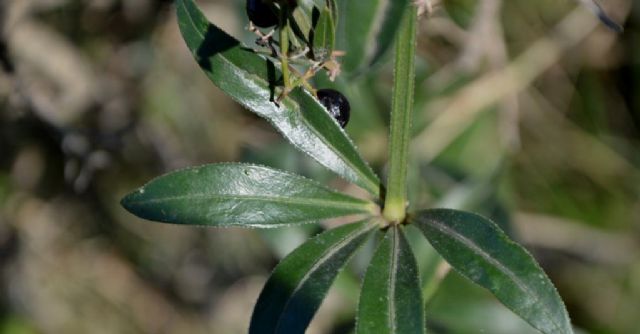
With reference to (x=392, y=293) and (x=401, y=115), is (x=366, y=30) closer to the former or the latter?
(x=401, y=115)

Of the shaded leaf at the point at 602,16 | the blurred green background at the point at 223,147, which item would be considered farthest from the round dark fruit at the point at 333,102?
the blurred green background at the point at 223,147

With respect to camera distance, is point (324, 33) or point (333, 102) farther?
point (333, 102)

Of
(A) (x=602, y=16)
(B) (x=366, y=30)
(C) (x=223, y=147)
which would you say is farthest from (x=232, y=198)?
(C) (x=223, y=147)

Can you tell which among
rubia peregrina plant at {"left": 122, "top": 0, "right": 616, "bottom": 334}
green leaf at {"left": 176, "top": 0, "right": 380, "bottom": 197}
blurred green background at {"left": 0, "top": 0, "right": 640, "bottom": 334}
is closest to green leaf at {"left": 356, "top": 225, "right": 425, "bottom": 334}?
rubia peregrina plant at {"left": 122, "top": 0, "right": 616, "bottom": 334}

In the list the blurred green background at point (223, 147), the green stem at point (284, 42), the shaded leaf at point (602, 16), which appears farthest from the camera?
the blurred green background at point (223, 147)

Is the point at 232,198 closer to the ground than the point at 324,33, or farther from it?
closer to the ground

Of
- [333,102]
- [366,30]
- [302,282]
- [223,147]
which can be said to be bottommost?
[223,147]

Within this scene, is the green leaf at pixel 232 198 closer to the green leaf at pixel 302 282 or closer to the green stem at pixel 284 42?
the green leaf at pixel 302 282

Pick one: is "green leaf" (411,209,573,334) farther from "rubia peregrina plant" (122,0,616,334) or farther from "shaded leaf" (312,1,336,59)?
"shaded leaf" (312,1,336,59)
